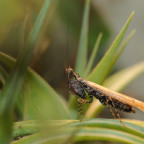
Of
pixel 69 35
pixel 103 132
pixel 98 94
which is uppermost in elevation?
pixel 69 35

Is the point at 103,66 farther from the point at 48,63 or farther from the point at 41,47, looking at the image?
the point at 48,63

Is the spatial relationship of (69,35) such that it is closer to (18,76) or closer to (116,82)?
(116,82)

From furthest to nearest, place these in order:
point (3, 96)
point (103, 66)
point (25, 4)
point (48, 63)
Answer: point (48, 63) < point (25, 4) < point (103, 66) < point (3, 96)

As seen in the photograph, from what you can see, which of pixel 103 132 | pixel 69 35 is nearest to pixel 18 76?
pixel 103 132

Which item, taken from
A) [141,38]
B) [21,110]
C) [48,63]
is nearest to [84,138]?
[21,110]

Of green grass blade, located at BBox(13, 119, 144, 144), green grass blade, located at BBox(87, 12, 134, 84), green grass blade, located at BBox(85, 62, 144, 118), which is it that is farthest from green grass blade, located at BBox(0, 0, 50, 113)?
green grass blade, located at BBox(85, 62, 144, 118)

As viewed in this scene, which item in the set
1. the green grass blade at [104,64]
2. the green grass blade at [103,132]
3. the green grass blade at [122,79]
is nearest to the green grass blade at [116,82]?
the green grass blade at [122,79]
